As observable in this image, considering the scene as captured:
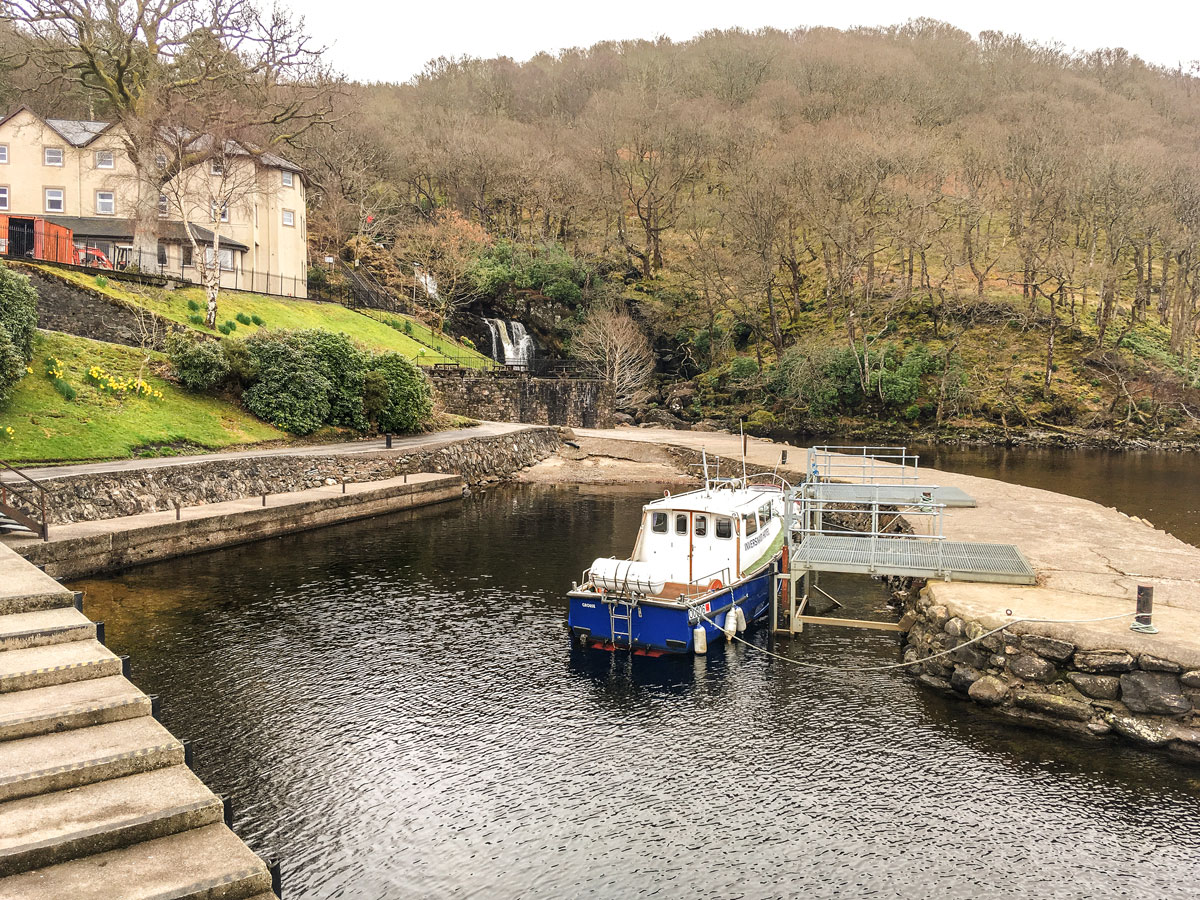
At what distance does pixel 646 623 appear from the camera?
2123 cm

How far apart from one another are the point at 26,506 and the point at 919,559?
85.0 ft

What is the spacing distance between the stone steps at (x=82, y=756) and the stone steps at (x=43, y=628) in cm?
321

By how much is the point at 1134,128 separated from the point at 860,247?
1611 inches

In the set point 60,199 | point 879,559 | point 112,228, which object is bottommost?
point 879,559

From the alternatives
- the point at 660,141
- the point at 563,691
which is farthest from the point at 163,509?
the point at 660,141

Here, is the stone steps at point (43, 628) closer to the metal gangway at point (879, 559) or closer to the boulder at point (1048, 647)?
the metal gangway at point (879, 559)

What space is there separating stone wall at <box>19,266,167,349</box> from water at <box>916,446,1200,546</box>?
45.2m

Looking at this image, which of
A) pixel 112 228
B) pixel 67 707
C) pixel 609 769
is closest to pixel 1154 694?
pixel 609 769

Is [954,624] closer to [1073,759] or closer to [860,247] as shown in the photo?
[1073,759]

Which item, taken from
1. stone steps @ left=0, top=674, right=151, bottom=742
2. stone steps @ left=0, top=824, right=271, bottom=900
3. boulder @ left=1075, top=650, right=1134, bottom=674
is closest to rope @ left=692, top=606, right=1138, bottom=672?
boulder @ left=1075, top=650, right=1134, bottom=674

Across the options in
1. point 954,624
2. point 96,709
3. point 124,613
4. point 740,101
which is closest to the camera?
point 96,709

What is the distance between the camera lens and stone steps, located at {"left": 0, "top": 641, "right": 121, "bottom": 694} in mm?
12625

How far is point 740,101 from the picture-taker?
11406 centimetres

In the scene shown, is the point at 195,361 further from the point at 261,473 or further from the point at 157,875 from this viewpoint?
the point at 157,875
